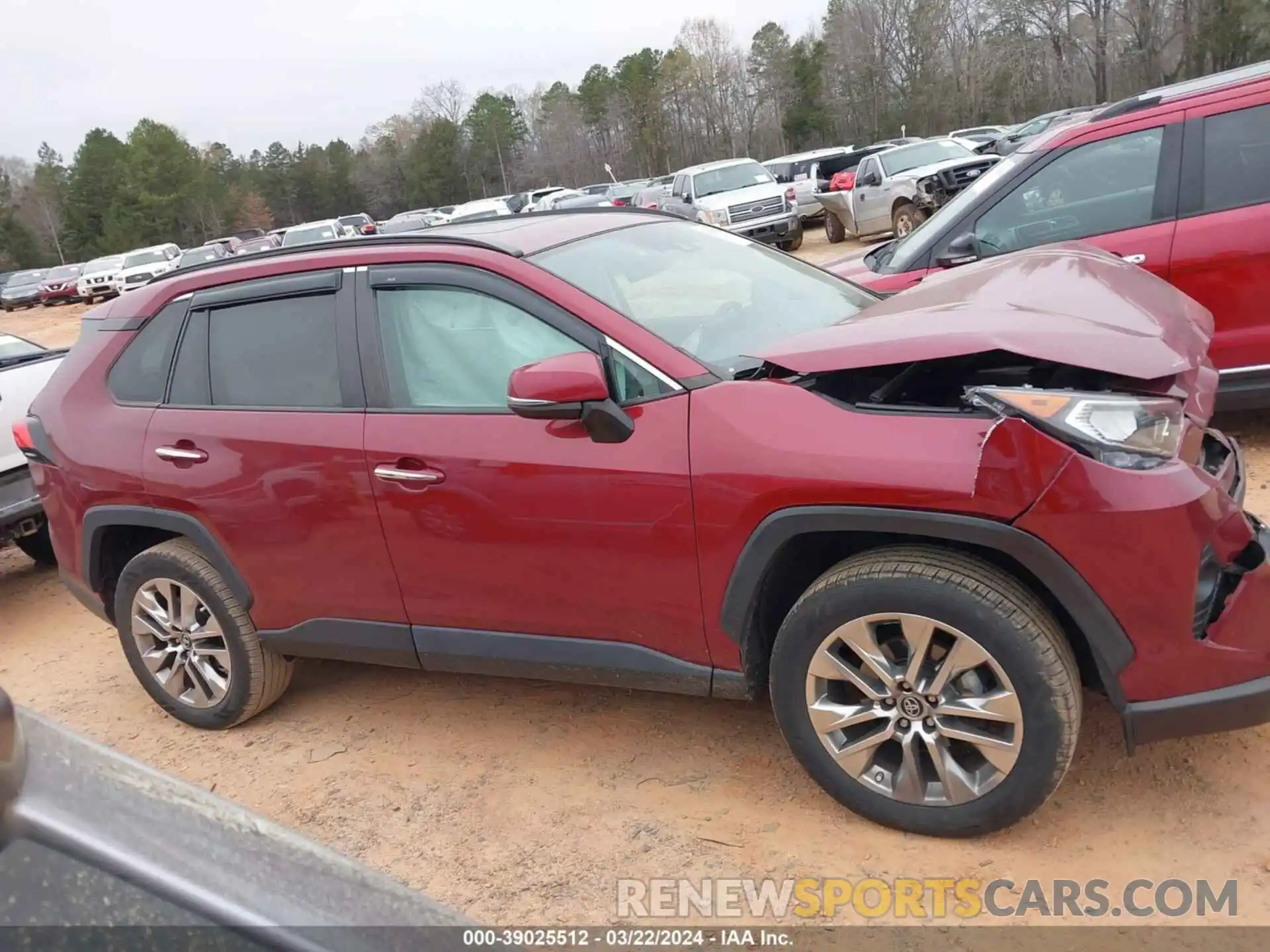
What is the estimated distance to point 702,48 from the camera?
8200 cm

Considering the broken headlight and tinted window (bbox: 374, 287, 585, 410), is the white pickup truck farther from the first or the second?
the broken headlight

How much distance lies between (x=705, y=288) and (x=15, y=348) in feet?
21.9

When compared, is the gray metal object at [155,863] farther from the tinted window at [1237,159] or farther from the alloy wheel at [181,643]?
the tinted window at [1237,159]

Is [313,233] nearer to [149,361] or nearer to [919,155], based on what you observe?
[919,155]

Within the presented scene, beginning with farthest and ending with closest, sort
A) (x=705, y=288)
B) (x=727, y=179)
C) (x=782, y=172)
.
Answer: (x=782, y=172)
(x=727, y=179)
(x=705, y=288)

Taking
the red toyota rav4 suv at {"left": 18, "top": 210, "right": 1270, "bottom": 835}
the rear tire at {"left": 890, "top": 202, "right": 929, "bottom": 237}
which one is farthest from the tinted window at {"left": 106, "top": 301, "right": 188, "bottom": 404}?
the rear tire at {"left": 890, "top": 202, "right": 929, "bottom": 237}

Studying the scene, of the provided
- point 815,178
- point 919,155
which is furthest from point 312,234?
point 919,155

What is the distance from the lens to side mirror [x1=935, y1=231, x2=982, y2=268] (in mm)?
5371

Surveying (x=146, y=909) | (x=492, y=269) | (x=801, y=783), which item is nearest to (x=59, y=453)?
(x=492, y=269)

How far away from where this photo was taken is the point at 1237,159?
15.8 feet

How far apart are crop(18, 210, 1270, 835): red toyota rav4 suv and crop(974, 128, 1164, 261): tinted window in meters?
1.85

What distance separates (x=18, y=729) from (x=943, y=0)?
240ft

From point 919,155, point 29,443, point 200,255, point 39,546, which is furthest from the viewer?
point 200,255

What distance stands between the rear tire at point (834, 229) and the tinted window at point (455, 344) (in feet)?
54.7
